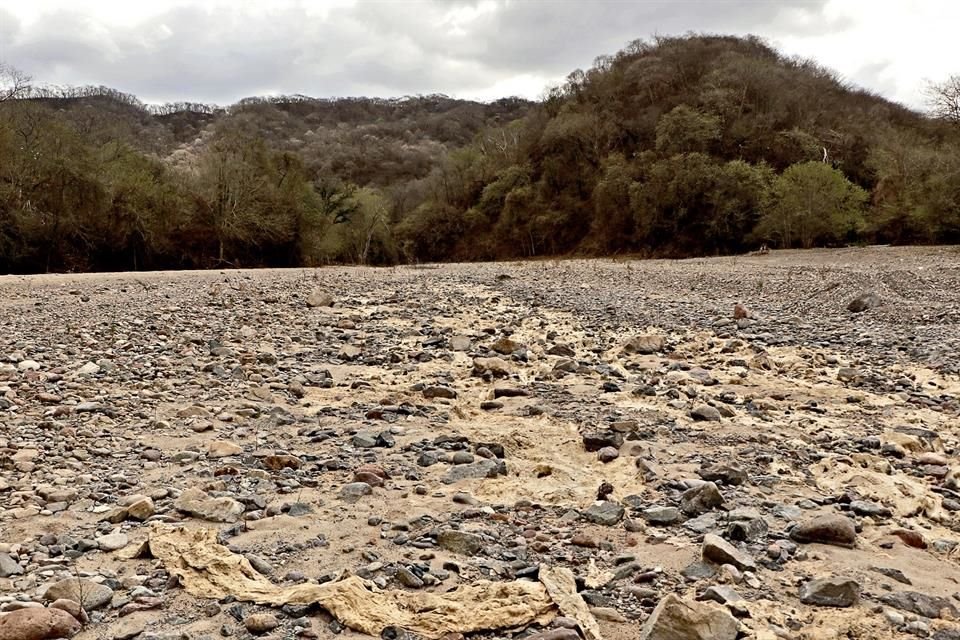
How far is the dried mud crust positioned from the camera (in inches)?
121

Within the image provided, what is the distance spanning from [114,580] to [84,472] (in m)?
1.65

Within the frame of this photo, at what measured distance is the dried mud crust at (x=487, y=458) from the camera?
121 inches

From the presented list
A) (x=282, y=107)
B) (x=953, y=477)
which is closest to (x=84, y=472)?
(x=953, y=477)

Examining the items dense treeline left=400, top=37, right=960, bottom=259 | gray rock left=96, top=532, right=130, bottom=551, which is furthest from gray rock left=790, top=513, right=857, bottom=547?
dense treeline left=400, top=37, right=960, bottom=259

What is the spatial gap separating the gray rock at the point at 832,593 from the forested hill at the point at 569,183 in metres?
27.7

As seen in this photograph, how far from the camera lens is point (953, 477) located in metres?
4.52

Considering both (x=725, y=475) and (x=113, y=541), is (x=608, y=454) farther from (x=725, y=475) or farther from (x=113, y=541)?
(x=113, y=541)

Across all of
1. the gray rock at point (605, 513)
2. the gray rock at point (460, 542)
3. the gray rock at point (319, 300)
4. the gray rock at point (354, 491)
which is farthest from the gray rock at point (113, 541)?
the gray rock at point (319, 300)

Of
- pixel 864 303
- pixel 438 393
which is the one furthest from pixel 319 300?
pixel 864 303

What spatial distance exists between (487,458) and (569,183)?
47.2 meters

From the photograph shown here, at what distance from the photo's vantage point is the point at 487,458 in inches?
192

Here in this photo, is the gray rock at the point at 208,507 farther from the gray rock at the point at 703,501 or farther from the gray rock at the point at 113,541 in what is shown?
the gray rock at the point at 703,501

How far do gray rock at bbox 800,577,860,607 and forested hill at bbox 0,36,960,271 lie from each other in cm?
2770

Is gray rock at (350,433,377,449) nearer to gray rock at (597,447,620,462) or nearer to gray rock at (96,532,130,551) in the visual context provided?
gray rock at (597,447,620,462)
